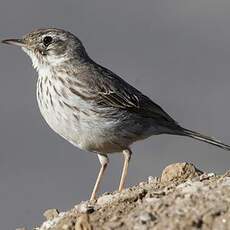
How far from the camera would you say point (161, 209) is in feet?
33.8

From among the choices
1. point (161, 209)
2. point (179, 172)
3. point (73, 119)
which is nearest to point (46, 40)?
point (73, 119)

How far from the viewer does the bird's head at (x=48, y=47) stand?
14.8 meters

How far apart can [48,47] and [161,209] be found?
220 inches

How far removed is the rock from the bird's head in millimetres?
2966

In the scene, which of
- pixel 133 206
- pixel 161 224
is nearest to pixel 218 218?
pixel 161 224

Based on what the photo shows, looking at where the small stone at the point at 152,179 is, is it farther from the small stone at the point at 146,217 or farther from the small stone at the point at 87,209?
the small stone at the point at 146,217

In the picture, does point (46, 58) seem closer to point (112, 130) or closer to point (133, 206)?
point (112, 130)

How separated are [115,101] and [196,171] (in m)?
2.18

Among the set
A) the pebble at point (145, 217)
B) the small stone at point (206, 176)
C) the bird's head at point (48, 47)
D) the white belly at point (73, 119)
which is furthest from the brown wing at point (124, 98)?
the pebble at point (145, 217)

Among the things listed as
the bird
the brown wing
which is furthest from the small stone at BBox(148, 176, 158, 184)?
the brown wing

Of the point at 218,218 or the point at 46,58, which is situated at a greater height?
the point at 46,58

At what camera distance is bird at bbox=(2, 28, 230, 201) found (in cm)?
1377

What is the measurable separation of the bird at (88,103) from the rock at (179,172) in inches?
39.5

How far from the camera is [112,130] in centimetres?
1413
